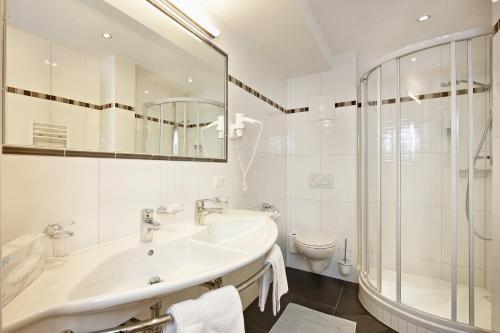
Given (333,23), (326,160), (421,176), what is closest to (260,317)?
(326,160)

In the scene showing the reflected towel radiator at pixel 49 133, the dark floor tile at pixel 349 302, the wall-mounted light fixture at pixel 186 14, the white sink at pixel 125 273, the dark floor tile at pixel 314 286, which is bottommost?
the dark floor tile at pixel 349 302

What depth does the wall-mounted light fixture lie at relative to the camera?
1.27m

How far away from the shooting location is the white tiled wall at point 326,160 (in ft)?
7.86

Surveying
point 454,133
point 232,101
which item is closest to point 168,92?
point 232,101

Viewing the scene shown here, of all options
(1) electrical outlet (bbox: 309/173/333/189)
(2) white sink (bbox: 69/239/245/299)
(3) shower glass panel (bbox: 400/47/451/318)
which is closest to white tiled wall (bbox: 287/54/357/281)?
(1) electrical outlet (bbox: 309/173/333/189)

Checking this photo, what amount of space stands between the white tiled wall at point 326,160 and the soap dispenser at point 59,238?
2200 millimetres

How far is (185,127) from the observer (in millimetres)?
1425

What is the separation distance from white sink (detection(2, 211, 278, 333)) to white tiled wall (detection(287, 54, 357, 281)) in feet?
4.38

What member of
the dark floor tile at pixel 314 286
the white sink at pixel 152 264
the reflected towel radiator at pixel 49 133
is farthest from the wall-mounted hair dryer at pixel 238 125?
the dark floor tile at pixel 314 286

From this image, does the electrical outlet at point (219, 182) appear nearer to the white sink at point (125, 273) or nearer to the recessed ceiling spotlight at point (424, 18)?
the white sink at point (125, 273)

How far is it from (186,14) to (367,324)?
2.42 meters

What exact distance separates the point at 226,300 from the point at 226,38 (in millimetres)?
1730

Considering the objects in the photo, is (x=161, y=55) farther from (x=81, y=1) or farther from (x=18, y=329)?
(x=18, y=329)

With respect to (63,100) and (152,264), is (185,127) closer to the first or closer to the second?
(63,100)
